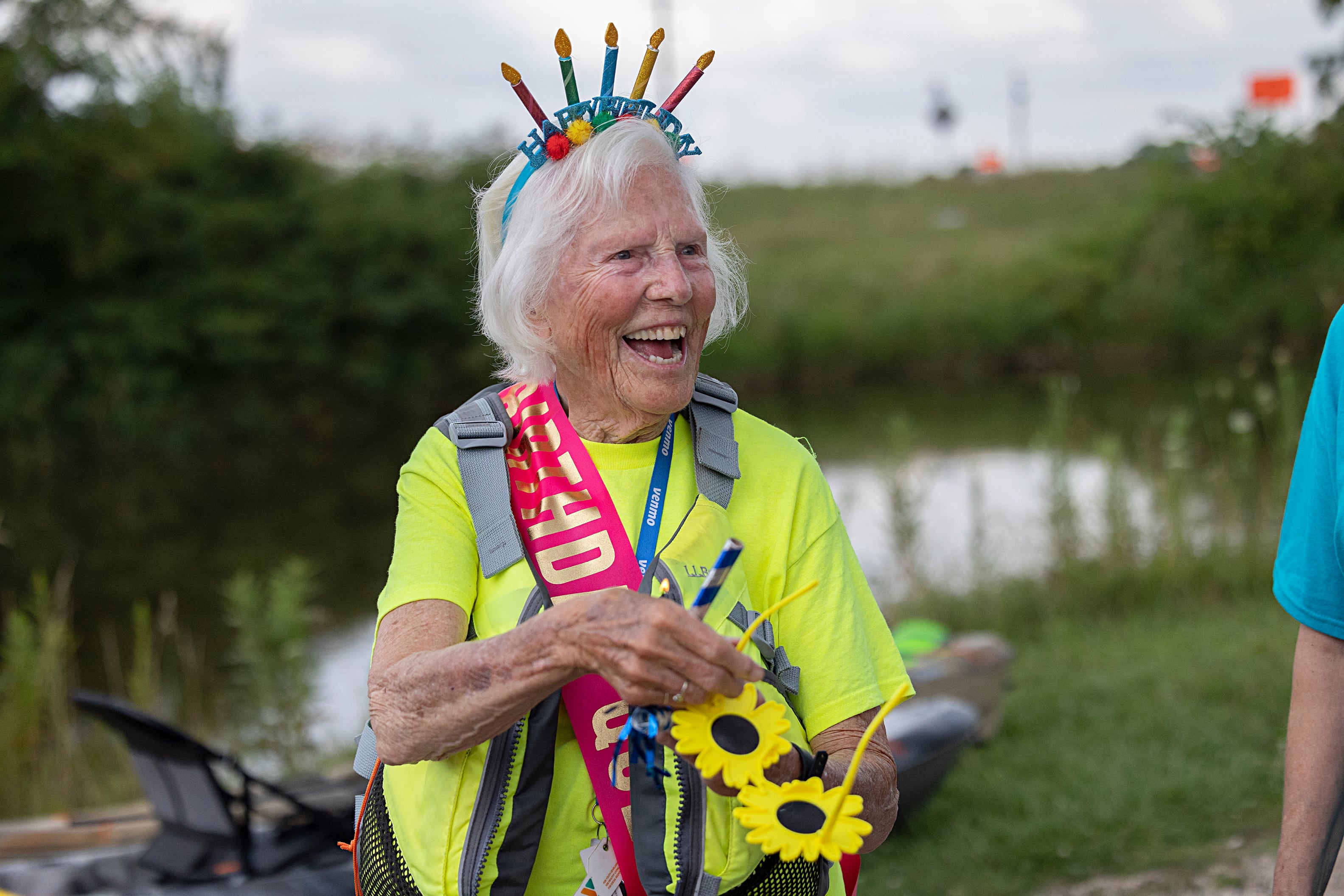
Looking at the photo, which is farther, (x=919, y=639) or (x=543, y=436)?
(x=919, y=639)

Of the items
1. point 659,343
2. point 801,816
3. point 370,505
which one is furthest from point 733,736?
point 370,505

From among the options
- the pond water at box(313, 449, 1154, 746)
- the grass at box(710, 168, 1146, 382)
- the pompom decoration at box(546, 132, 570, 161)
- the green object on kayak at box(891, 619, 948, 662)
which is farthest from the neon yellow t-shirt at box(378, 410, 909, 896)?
the grass at box(710, 168, 1146, 382)

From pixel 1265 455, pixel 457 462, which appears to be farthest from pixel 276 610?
pixel 1265 455

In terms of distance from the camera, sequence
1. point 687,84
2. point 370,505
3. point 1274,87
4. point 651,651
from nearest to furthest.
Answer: point 651,651
point 687,84
point 370,505
point 1274,87

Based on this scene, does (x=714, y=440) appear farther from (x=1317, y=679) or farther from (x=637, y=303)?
Result: (x=1317, y=679)

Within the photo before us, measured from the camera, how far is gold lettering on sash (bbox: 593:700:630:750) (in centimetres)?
154

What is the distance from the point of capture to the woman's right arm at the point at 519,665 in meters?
1.26

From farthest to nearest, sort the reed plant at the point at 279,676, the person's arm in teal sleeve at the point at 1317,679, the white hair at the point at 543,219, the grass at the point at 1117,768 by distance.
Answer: the reed plant at the point at 279,676 < the grass at the point at 1117,768 < the white hair at the point at 543,219 < the person's arm in teal sleeve at the point at 1317,679

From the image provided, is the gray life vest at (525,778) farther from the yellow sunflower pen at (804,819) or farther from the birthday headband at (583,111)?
the birthday headband at (583,111)

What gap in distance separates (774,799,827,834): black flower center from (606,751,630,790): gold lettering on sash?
285 mm

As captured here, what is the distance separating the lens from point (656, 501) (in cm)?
165

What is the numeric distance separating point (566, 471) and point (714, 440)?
0.22 m

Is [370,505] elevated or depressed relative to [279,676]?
depressed

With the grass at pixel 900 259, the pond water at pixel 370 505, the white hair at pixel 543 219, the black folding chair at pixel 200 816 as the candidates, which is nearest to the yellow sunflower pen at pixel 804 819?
the white hair at pixel 543 219
